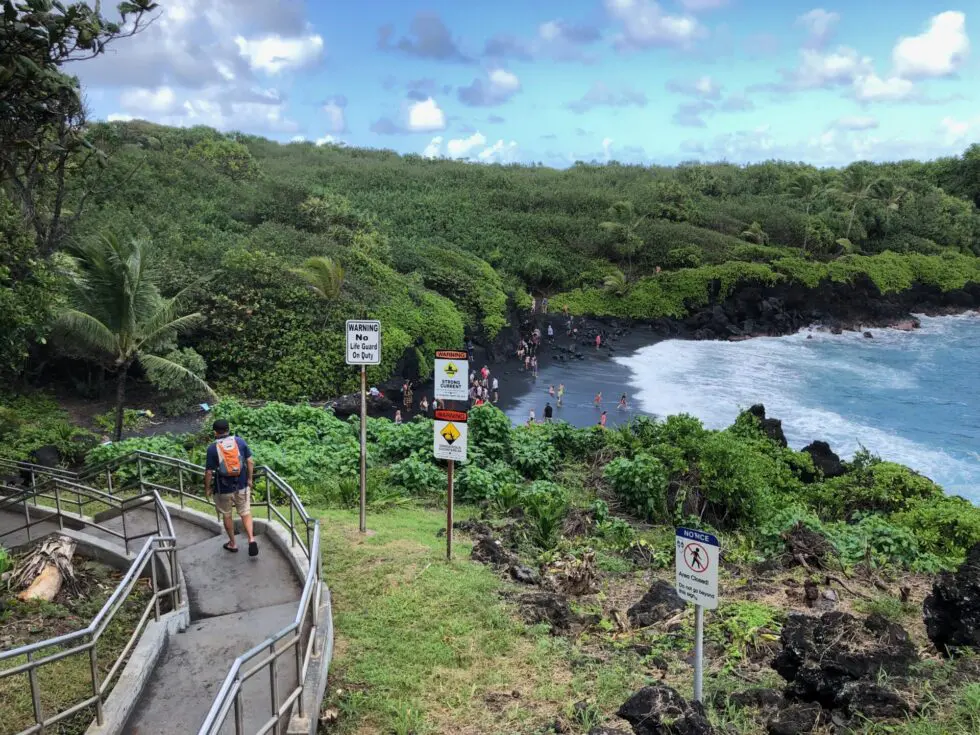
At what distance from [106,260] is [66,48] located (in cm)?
841

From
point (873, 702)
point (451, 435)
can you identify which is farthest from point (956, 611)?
point (451, 435)

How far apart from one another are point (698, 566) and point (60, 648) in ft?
17.6

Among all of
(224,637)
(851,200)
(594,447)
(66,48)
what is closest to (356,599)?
(224,637)

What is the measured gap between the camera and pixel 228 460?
7.79 meters

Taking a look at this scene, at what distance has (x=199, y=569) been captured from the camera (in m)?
7.64

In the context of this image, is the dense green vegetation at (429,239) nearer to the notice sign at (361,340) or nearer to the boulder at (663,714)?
the notice sign at (361,340)

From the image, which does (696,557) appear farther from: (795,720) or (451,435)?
(451,435)

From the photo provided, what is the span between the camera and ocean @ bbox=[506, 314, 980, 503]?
27.2 metres

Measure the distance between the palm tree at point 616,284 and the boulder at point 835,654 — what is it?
3788cm

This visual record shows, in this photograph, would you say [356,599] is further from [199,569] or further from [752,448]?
[752,448]

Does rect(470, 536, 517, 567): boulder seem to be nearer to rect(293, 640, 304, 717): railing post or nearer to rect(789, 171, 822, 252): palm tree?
rect(293, 640, 304, 717): railing post

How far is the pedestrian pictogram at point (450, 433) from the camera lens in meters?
9.10

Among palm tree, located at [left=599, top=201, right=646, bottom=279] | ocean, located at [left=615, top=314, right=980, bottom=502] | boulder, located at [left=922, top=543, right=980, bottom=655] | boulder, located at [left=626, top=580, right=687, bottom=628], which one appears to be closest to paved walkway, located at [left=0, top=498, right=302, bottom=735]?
boulder, located at [left=626, top=580, right=687, bottom=628]

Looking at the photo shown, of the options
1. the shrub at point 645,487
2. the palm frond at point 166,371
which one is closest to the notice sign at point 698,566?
the shrub at point 645,487
